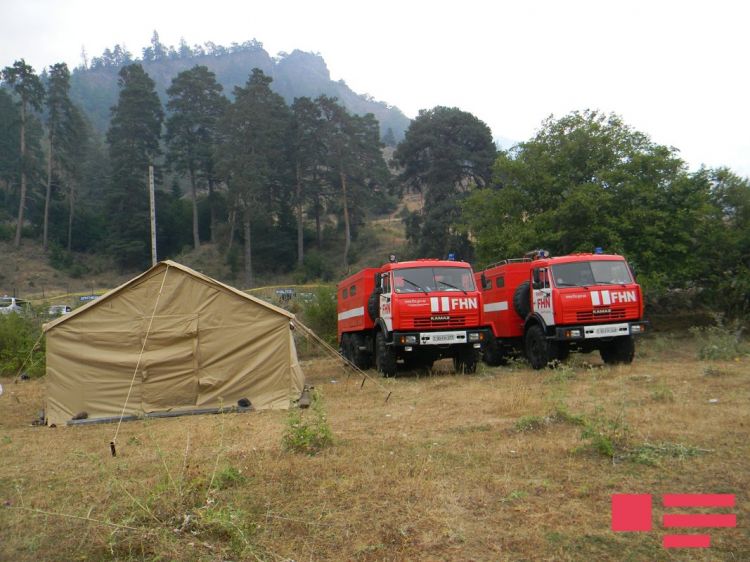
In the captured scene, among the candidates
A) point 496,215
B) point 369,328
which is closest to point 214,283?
point 369,328

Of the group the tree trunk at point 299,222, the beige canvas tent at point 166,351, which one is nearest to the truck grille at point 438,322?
the beige canvas tent at point 166,351

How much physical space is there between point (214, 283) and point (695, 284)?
20843 millimetres

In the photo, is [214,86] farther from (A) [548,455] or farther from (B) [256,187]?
(A) [548,455]

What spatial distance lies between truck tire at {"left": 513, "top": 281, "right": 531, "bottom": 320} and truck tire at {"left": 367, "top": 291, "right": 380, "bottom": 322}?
11.1ft

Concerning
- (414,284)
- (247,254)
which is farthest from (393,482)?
(247,254)

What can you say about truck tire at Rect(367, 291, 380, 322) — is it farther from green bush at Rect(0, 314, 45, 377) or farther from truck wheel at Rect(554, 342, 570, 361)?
green bush at Rect(0, 314, 45, 377)

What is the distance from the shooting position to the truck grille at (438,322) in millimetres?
12258

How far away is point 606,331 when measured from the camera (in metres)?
12.0

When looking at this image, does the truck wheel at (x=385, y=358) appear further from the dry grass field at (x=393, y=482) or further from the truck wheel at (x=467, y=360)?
the dry grass field at (x=393, y=482)

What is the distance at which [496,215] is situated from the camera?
25.3m

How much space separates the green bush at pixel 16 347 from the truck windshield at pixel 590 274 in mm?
15449

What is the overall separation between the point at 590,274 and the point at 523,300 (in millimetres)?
1847

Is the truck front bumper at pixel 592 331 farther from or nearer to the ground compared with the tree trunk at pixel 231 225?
nearer to the ground

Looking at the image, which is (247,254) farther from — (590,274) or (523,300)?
(590,274)
